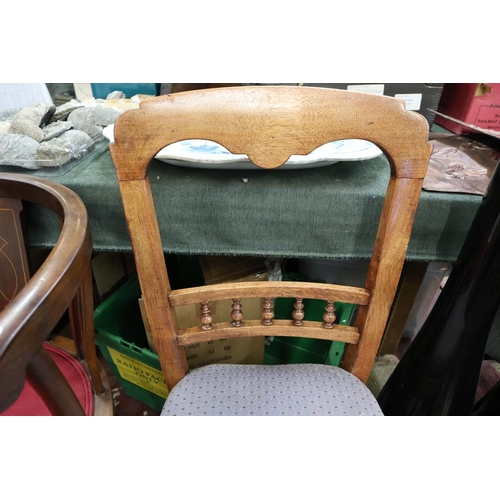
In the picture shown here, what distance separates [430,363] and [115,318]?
2.49 ft

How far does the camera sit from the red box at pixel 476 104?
0.76m

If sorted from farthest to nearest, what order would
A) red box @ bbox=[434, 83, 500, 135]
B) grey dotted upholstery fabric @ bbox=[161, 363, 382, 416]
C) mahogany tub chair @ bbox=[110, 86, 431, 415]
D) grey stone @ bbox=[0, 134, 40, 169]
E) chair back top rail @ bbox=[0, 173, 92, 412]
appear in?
red box @ bbox=[434, 83, 500, 135] < grey stone @ bbox=[0, 134, 40, 169] < grey dotted upholstery fabric @ bbox=[161, 363, 382, 416] < mahogany tub chair @ bbox=[110, 86, 431, 415] < chair back top rail @ bbox=[0, 173, 92, 412]

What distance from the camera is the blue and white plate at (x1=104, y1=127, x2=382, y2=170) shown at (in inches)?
22.6

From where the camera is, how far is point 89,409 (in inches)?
22.1

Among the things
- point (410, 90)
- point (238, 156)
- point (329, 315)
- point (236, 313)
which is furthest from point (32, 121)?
point (410, 90)

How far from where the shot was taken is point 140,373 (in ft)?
2.88

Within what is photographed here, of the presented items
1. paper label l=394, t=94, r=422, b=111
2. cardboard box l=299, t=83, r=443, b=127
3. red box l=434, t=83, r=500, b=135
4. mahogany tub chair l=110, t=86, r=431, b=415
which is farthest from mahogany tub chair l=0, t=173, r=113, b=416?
red box l=434, t=83, r=500, b=135

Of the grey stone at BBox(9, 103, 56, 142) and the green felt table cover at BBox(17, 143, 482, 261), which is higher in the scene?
the grey stone at BBox(9, 103, 56, 142)

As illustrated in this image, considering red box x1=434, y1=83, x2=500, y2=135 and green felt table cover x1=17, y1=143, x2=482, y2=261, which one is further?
red box x1=434, y1=83, x2=500, y2=135

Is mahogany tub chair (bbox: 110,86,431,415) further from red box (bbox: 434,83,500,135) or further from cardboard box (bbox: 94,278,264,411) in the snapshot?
red box (bbox: 434,83,500,135)

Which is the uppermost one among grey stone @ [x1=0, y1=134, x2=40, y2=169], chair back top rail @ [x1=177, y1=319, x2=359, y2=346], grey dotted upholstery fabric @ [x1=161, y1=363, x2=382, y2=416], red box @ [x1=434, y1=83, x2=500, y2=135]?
red box @ [x1=434, y1=83, x2=500, y2=135]

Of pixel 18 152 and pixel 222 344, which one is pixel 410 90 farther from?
pixel 18 152

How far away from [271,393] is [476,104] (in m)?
0.78

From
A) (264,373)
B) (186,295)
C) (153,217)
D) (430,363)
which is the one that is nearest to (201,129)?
(153,217)
